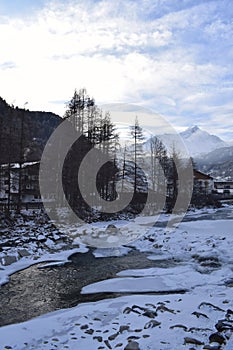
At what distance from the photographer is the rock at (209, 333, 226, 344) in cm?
624

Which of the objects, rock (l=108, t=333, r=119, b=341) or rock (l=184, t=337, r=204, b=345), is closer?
rock (l=184, t=337, r=204, b=345)

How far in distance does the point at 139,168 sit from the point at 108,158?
8.39 meters

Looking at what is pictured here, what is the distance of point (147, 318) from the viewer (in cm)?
739

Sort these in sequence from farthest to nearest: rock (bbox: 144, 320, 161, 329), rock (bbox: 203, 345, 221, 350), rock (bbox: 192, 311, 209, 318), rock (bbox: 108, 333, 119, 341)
Result: rock (bbox: 192, 311, 209, 318), rock (bbox: 144, 320, 161, 329), rock (bbox: 108, 333, 119, 341), rock (bbox: 203, 345, 221, 350)

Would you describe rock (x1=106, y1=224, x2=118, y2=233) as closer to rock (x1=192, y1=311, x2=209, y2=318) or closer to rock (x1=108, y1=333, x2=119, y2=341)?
rock (x1=192, y1=311, x2=209, y2=318)

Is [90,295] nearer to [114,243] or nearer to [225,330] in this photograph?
[225,330]

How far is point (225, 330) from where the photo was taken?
665 centimetres

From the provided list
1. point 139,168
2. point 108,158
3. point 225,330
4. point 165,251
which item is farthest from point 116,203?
point 225,330

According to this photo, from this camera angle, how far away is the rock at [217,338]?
6.24 metres

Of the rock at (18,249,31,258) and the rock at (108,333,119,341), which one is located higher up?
the rock at (18,249,31,258)

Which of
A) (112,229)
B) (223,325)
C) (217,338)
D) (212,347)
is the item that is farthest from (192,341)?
(112,229)

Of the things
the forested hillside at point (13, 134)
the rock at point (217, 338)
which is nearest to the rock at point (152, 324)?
the rock at point (217, 338)

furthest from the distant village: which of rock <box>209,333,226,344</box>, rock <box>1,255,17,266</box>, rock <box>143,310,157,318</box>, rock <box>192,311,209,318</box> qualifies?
rock <box>209,333,226,344</box>

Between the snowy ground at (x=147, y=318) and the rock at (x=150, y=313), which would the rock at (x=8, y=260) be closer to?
the snowy ground at (x=147, y=318)
